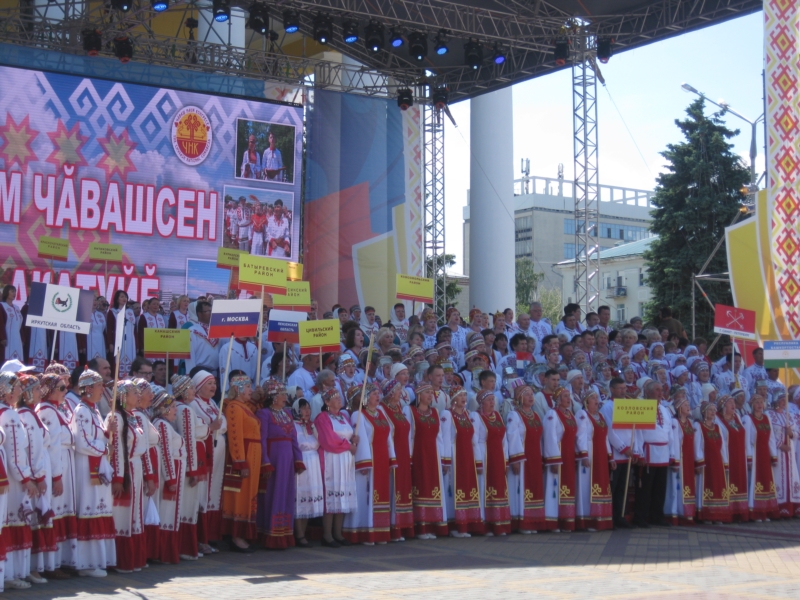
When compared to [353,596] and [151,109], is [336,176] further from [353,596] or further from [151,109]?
[353,596]

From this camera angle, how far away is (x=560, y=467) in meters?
11.4

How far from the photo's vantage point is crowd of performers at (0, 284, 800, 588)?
7836 millimetres

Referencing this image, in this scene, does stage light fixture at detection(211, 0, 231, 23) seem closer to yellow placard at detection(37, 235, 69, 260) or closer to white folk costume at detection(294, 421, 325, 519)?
yellow placard at detection(37, 235, 69, 260)

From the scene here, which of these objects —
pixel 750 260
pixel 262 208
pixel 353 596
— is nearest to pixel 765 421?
pixel 750 260

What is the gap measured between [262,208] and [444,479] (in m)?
9.06

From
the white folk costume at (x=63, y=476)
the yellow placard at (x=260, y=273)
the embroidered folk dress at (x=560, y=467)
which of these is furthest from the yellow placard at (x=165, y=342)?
the embroidered folk dress at (x=560, y=467)

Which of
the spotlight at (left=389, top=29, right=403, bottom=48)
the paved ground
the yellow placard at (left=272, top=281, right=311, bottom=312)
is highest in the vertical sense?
the spotlight at (left=389, top=29, right=403, bottom=48)

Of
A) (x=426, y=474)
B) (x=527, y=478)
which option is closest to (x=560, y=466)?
(x=527, y=478)

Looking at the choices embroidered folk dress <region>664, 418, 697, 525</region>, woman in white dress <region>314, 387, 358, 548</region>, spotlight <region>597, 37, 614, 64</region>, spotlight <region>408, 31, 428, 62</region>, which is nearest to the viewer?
woman in white dress <region>314, 387, 358, 548</region>

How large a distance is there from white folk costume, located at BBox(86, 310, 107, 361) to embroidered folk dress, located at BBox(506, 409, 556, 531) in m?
5.63

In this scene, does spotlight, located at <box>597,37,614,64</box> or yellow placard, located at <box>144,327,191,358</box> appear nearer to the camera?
yellow placard, located at <box>144,327,191,358</box>

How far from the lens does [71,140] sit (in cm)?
1722

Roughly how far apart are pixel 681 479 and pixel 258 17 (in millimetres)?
9909

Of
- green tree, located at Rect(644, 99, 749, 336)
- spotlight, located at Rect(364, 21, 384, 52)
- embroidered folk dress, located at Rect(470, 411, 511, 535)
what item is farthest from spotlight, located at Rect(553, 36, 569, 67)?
green tree, located at Rect(644, 99, 749, 336)
